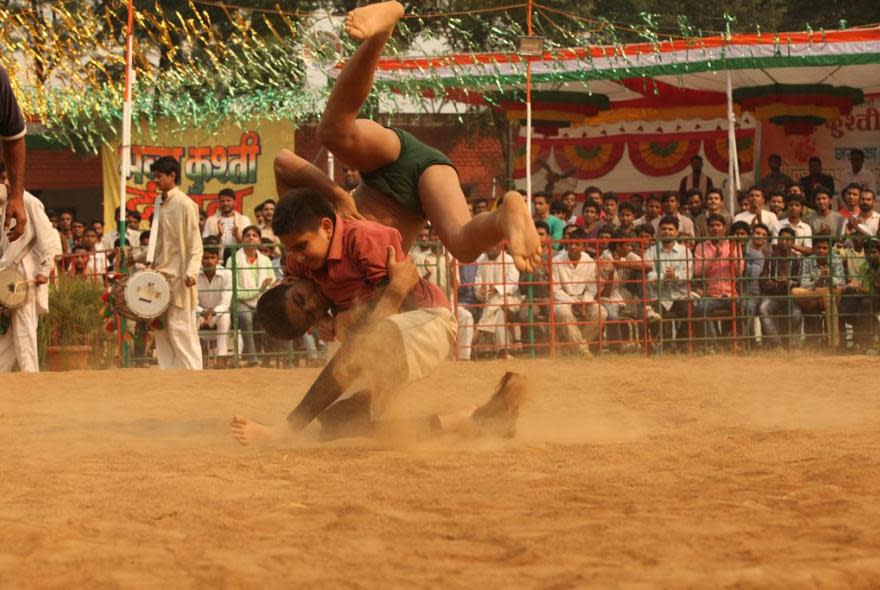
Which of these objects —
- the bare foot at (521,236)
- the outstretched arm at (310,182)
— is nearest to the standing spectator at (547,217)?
the outstretched arm at (310,182)

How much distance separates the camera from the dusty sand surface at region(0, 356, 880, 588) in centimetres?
331

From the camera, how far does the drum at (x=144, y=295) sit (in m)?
11.7

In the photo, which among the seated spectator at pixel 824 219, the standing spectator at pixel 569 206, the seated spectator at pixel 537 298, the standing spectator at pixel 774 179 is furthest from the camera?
the standing spectator at pixel 774 179

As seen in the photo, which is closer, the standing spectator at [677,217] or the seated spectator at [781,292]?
the seated spectator at [781,292]

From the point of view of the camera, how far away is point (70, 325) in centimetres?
1230

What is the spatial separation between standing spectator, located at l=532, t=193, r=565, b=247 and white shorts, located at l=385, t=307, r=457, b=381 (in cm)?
862

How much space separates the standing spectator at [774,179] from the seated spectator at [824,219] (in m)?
1.55

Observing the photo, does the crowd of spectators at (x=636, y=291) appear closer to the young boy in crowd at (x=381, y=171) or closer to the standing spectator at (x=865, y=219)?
the standing spectator at (x=865, y=219)

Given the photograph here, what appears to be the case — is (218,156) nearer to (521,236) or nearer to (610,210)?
(610,210)

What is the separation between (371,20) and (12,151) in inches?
76.6

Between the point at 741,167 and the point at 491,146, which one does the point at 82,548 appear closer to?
the point at 741,167

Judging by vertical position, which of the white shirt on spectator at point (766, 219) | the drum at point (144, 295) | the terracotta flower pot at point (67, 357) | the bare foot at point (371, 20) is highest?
the bare foot at point (371, 20)

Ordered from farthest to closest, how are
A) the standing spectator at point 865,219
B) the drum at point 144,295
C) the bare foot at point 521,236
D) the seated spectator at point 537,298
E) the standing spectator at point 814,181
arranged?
1. the standing spectator at point 814,181
2. the standing spectator at point 865,219
3. the seated spectator at point 537,298
4. the drum at point 144,295
5. the bare foot at point 521,236

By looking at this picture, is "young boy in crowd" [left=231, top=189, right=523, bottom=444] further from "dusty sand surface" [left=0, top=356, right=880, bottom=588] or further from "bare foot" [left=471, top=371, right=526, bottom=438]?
"dusty sand surface" [left=0, top=356, right=880, bottom=588]
